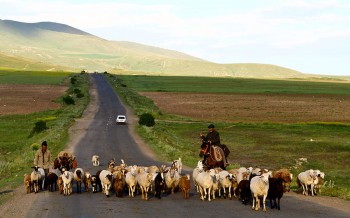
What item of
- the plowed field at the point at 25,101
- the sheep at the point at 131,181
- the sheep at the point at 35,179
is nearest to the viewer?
the sheep at the point at 131,181

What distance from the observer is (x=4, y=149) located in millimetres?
51562

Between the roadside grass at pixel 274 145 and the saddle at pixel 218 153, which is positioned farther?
the roadside grass at pixel 274 145

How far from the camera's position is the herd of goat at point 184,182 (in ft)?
75.0

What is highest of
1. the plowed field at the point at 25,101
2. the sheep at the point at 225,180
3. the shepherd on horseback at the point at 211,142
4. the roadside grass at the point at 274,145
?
the shepherd on horseback at the point at 211,142

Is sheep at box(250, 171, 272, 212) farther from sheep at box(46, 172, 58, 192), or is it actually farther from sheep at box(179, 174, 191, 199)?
sheep at box(46, 172, 58, 192)

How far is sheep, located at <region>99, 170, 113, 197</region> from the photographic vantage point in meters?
24.9

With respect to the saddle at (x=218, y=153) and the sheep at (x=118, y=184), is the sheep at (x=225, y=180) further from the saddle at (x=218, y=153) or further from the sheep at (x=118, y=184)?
the sheep at (x=118, y=184)

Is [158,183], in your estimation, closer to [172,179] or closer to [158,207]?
[172,179]

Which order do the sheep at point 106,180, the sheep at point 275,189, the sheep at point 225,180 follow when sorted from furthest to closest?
the sheep at point 106,180, the sheep at point 225,180, the sheep at point 275,189

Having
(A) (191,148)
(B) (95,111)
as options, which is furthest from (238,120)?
(A) (191,148)

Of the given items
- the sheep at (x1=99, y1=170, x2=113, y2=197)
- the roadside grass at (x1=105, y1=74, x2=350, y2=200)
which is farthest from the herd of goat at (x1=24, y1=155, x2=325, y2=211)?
the roadside grass at (x1=105, y1=74, x2=350, y2=200)

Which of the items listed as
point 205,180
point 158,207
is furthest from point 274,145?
point 158,207

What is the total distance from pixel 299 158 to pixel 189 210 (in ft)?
76.8

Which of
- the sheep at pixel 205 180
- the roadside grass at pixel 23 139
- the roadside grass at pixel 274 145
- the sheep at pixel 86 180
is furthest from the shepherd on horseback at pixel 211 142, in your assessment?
the roadside grass at pixel 23 139
